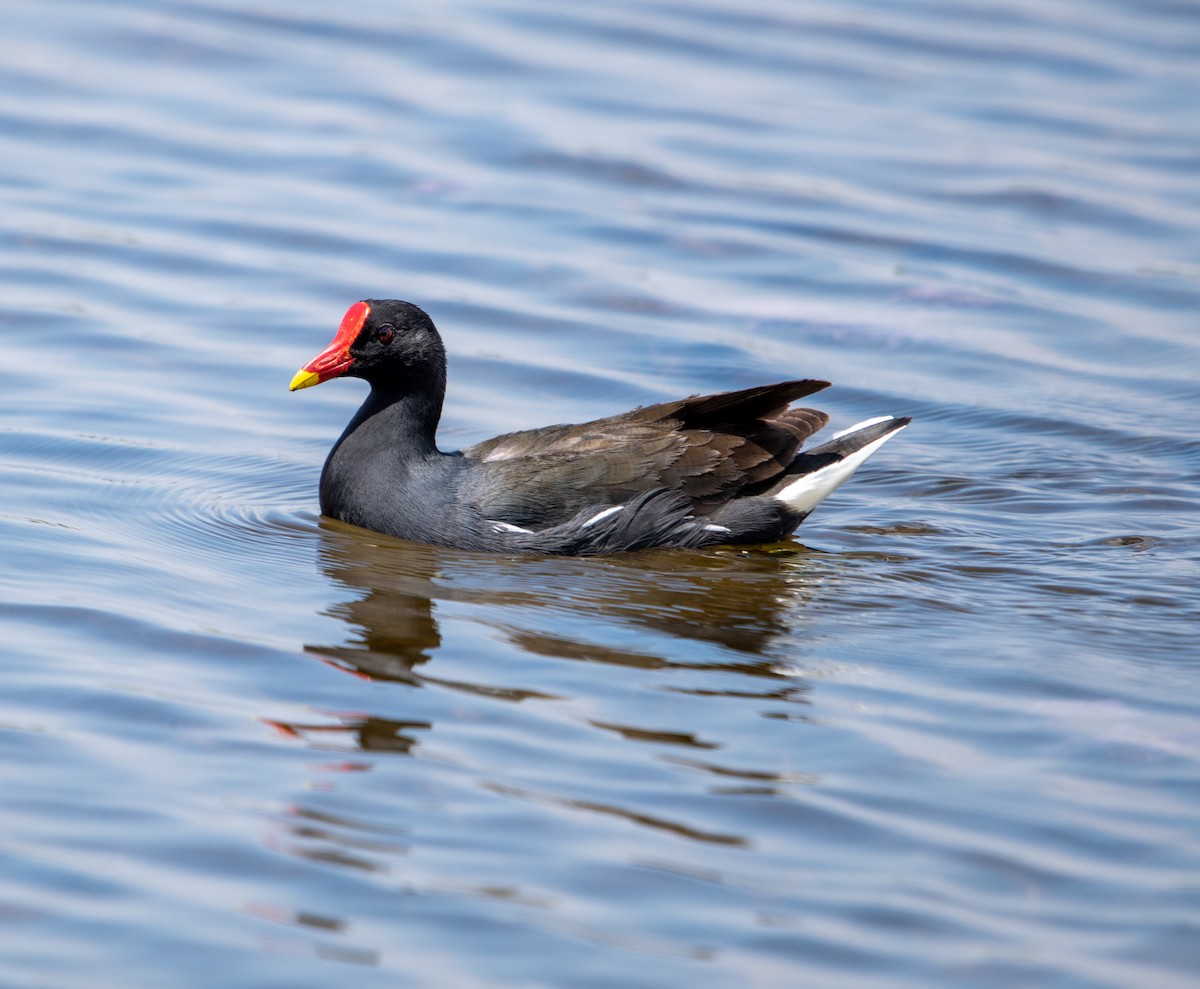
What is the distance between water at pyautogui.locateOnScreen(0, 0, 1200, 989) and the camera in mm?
4312

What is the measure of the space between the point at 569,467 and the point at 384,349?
94 centimetres

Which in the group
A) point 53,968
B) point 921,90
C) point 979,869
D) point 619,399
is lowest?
point 53,968

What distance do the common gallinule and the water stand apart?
17 centimetres

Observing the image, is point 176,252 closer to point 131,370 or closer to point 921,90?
point 131,370

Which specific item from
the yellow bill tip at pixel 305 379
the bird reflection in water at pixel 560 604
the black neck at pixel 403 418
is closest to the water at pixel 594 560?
the bird reflection in water at pixel 560 604

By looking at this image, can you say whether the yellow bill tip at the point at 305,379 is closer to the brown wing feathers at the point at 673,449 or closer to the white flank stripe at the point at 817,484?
the brown wing feathers at the point at 673,449

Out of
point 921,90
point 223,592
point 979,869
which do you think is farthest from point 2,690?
point 921,90

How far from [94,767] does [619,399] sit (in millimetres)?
4551

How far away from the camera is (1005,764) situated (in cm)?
510

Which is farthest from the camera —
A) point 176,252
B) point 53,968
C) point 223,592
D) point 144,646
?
point 176,252

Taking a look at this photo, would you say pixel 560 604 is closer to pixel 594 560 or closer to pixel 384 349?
pixel 594 560

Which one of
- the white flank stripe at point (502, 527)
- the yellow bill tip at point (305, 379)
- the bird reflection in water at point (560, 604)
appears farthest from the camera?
the yellow bill tip at point (305, 379)

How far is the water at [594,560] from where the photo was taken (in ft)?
14.1

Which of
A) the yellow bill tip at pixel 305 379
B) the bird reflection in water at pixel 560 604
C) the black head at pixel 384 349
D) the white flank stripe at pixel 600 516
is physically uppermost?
the black head at pixel 384 349
